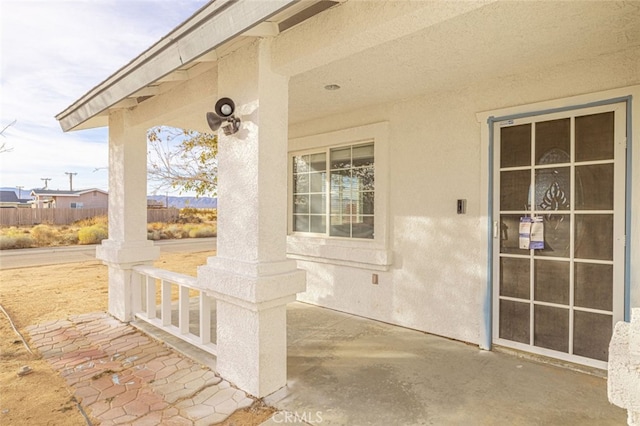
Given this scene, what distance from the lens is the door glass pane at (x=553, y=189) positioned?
11.2 ft

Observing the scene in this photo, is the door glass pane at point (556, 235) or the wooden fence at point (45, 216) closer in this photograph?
the door glass pane at point (556, 235)

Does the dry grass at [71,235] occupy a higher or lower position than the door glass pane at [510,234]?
lower

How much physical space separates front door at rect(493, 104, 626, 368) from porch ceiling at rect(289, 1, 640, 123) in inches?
24.3

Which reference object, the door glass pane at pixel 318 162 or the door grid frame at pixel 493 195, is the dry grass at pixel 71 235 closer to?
the door glass pane at pixel 318 162

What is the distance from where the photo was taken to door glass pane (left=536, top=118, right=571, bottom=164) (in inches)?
135

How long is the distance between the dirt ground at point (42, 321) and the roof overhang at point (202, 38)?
282cm

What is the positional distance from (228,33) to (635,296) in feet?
13.4

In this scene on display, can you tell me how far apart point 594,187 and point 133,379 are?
487 centimetres

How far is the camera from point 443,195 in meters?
4.20

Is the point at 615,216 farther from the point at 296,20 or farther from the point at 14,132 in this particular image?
the point at 14,132

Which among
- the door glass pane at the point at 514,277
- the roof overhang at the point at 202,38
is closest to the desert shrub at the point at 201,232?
the roof overhang at the point at 202,38

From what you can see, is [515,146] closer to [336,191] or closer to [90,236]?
[336,191]

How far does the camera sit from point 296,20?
261 cm

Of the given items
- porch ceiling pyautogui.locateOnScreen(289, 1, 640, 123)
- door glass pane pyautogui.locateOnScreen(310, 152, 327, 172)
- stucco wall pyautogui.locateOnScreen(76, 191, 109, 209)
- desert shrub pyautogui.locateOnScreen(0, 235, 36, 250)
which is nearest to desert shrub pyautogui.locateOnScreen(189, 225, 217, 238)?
desert shrub pyautogui.locateOnScreen(0, 235, 36, 250)
